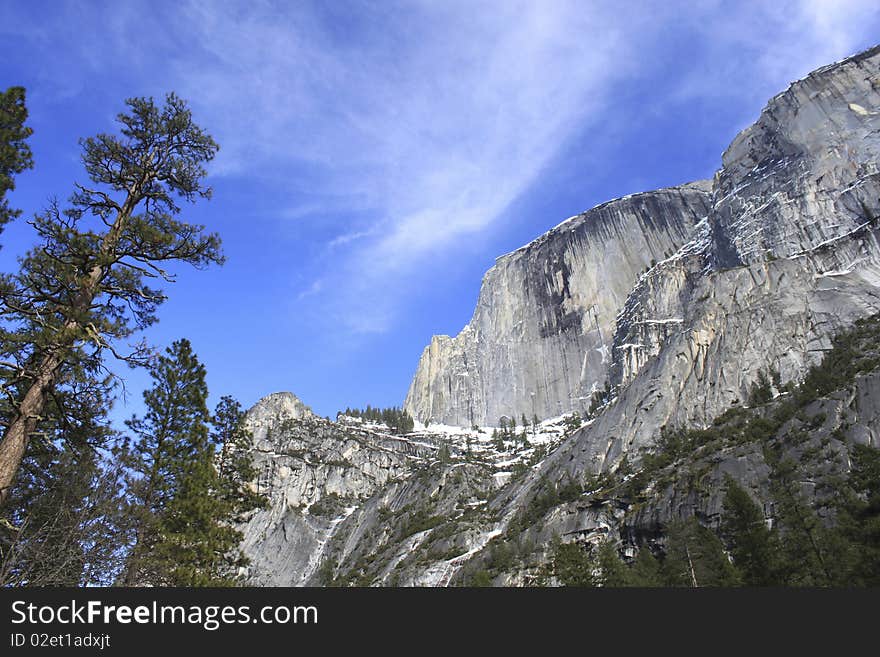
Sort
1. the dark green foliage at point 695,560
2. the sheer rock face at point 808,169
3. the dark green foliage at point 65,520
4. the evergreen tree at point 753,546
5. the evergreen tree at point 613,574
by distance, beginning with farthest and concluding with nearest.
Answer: the sheer rock face at point 808,169 → the evergreen tree at point 613,574 → the dark green foliage at point 695,560 → the evergreen tree at point 753,546 → the dark green foliage at point 65,520

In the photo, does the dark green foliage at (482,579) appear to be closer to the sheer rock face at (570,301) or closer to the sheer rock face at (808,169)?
the sheer rock face at (808,169)

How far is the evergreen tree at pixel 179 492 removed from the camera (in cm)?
1967

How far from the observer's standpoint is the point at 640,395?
287ft

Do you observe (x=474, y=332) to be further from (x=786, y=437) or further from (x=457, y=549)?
(x=786, y=437)

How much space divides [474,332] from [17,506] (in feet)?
608

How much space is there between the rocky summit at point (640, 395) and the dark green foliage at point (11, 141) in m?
43.4

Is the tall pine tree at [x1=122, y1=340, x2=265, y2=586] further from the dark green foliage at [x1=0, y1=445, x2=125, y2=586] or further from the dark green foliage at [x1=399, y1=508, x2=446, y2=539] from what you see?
the dark green foliage at [x1=399, y1=508, x2=446, y2=539]

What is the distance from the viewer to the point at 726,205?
117 meters

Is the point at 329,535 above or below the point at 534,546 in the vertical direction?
above

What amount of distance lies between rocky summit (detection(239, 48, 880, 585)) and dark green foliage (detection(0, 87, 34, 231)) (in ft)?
142

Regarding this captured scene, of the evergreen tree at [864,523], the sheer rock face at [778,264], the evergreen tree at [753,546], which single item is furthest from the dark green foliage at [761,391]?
the evergreen tree at [753,546]

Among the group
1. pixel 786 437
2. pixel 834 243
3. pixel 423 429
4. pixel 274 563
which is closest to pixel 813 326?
pixel 834 243

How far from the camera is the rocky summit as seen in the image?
6222 centimetres

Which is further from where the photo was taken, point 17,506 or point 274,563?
point 274,563
